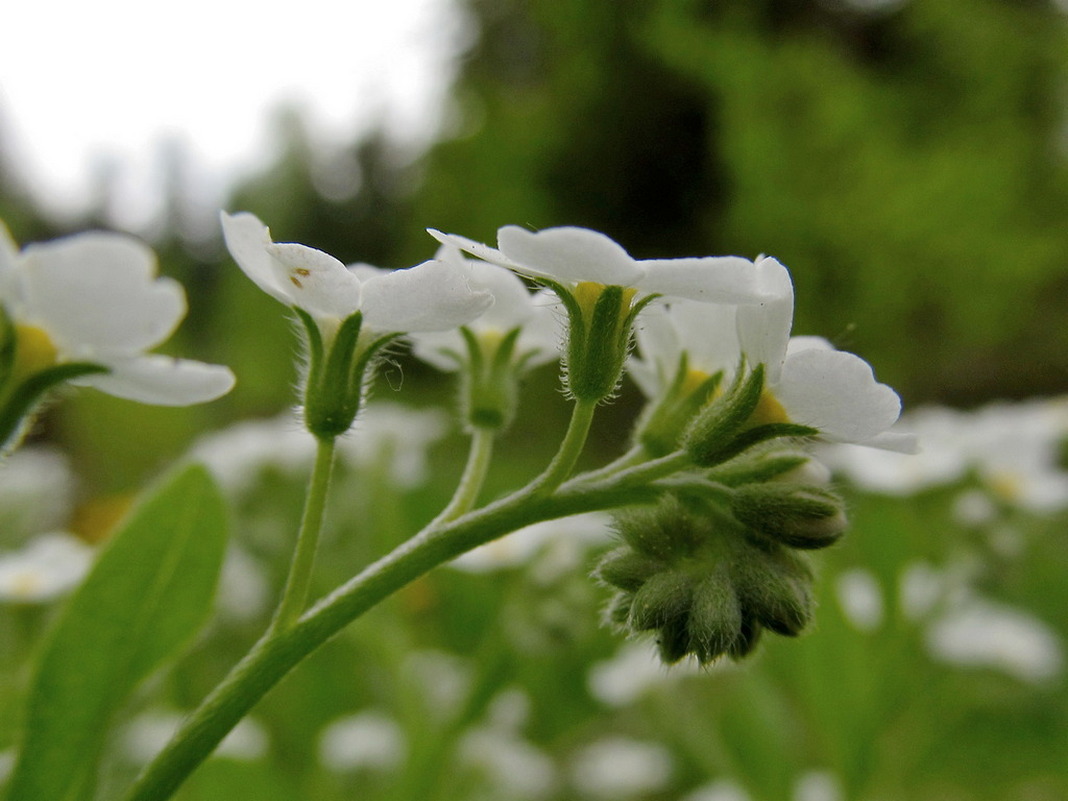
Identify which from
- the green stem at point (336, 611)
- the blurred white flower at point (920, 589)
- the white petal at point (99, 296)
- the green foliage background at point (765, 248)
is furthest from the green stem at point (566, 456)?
the blurred white flower at point (920, 589)

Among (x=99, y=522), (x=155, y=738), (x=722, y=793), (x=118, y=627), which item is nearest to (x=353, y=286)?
(x=118, y=627)

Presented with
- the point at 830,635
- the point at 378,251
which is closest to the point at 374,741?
the point at 830,635

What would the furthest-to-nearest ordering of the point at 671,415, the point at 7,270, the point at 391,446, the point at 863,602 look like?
the point at 863,602 < the point at 391,446 < the point at 671,415 < the point at 7,270

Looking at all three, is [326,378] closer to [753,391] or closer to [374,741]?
[753,391]

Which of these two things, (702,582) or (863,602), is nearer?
(702,582)

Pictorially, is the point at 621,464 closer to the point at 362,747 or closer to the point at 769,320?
the point at 769,320

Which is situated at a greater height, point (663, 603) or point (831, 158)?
point (663, 603)

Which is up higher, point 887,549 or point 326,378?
point 326,378

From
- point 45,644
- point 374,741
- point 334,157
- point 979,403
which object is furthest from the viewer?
point 334,157
